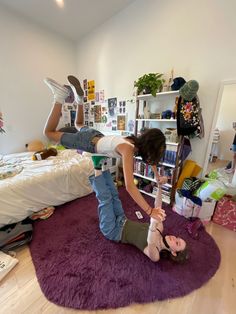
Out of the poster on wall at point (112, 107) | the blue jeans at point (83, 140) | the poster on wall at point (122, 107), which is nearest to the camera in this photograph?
the blue jeans at point (83, 140)

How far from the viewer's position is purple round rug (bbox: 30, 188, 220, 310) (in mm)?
1088

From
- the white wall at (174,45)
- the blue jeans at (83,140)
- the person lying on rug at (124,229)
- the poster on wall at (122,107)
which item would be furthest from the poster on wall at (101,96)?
the person lying on rug at (124,229)

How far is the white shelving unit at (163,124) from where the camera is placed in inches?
80.6

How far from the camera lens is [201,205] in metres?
1.80

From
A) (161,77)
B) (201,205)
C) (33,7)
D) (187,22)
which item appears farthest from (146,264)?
(33,7)

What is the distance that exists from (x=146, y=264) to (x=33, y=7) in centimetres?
388

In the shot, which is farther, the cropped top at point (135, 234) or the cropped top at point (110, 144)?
the cropped top at point (135, 234)

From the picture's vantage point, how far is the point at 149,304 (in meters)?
1.05

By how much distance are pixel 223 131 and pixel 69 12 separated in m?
3.05

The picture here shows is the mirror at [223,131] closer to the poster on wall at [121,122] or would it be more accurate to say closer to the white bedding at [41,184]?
the poster on wall at [121,122]

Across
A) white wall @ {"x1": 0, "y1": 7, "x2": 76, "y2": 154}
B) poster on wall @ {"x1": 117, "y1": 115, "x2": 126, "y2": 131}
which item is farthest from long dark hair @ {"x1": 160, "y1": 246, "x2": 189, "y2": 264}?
white wall @ {"x1": 0, "y1": 7, "x2": 76, "y2": 154}

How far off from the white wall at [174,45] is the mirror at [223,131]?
0.07m

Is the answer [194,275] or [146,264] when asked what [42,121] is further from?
[194,275]

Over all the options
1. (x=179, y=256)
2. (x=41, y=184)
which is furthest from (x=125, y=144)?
(x=41, y=184)
